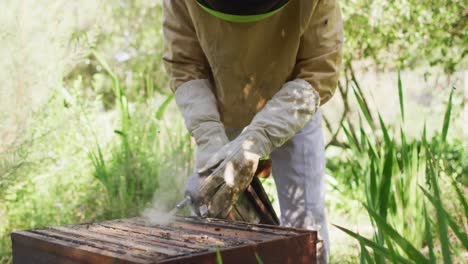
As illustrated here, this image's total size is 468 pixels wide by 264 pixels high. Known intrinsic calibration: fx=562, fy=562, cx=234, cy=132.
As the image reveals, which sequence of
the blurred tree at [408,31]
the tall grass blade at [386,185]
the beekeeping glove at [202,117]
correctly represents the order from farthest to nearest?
the blurred tree at [408,31] → the beekeeping glove at [202,117] → the tall grass blade at [386,185]

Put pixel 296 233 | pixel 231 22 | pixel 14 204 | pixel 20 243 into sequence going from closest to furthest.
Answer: pixel 296 233, pixel 20 243, pixel 231 22, pixel 14 204

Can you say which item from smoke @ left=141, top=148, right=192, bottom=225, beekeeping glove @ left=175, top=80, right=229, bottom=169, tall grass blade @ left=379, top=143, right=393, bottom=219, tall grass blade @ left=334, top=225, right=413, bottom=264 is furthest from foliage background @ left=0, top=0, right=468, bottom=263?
tall grass blade @ left=334, top=225, right=413, bottom=264

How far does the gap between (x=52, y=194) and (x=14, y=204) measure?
25 centimetres

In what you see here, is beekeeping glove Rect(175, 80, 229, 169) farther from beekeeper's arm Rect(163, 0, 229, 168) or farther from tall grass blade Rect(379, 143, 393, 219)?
tall grass blade Rect(379, 143, 393, 219)

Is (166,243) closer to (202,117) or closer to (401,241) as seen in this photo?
(401,241)

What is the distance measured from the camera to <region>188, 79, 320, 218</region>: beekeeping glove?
1884 millimetres

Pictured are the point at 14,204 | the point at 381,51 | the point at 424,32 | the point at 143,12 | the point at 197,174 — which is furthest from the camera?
the point at 143,12

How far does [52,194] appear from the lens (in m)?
3.81

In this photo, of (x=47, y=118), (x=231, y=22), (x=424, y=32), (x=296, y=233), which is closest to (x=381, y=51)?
(x=424, y=32)

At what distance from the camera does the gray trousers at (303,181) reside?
2.31 m

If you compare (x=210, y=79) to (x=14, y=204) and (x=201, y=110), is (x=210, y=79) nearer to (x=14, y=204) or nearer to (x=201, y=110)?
(x=201, y=110)

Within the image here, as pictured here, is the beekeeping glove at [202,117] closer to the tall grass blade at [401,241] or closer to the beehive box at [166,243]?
the beehive box at [166,243]

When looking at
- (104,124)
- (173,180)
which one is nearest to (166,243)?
(173,180)

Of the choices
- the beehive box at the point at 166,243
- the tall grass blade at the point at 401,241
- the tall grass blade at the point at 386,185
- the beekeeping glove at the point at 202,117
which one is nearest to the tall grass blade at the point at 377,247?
the tall grass blade at the point at 401,241
